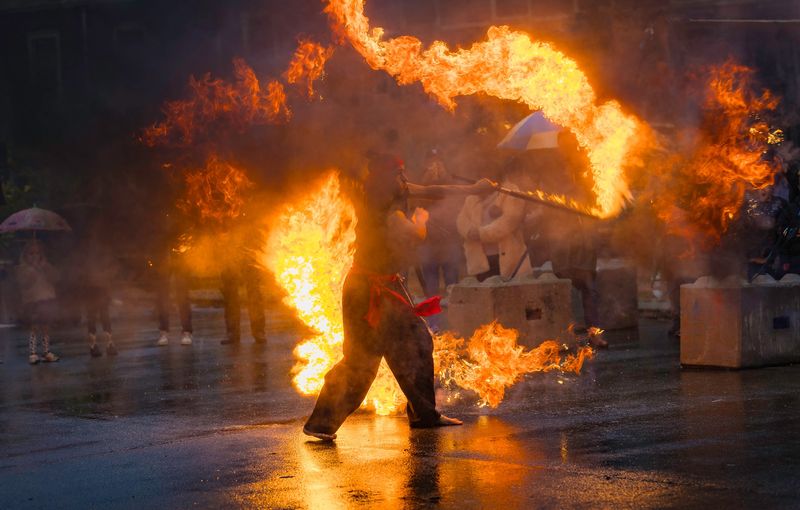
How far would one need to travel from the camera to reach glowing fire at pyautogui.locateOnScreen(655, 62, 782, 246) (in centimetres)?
1002

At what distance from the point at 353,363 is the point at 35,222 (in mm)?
10382

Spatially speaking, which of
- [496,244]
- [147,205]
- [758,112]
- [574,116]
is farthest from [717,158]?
[147,205]

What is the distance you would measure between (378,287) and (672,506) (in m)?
3.08

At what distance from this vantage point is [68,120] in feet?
72.8

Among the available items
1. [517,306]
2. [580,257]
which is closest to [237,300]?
[517,306]

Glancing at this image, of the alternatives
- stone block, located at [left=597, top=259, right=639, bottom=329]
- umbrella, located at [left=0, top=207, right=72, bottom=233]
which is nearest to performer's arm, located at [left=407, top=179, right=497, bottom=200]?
stone block, located at [left=597, top=259, right=639, bottom=329]

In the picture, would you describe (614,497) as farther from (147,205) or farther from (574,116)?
(147,205)

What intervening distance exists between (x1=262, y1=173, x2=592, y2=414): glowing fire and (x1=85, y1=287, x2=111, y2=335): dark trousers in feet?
21.4

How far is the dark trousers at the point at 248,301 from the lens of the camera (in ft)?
52.4

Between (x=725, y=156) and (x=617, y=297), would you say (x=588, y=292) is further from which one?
(x=725, y=156)

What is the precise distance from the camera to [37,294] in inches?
626

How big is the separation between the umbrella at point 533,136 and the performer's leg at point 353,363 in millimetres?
6273

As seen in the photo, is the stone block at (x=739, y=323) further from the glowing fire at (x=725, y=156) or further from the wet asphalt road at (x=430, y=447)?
the glowing fire at (x=725, y=156)

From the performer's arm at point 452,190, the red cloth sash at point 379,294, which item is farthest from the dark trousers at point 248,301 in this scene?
the red cloth sash at point 379,294
